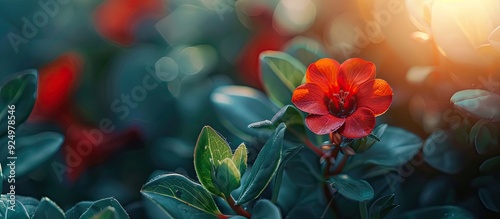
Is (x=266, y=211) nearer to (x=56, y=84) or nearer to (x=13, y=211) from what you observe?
(x=13, y=211)

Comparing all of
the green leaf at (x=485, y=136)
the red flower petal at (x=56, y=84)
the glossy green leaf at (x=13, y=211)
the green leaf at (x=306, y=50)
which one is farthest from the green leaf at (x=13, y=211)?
the green leaf at (x=485, y=136)

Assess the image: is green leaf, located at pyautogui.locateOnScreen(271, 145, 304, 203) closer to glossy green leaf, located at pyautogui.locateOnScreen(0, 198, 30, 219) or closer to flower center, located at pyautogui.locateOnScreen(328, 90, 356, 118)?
flower center, located at pyautogui.locateOnScreen(328, 90, 356, 118)

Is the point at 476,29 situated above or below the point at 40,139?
above

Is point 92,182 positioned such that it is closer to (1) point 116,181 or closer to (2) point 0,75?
(1) point 116,181

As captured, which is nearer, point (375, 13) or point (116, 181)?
point (116, 181)

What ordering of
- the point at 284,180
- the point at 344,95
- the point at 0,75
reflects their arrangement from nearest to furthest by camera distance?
1. the point at 344,95
2. the point at 284,180
3. the point at 0,75

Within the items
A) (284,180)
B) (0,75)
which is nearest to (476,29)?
(284,180)
